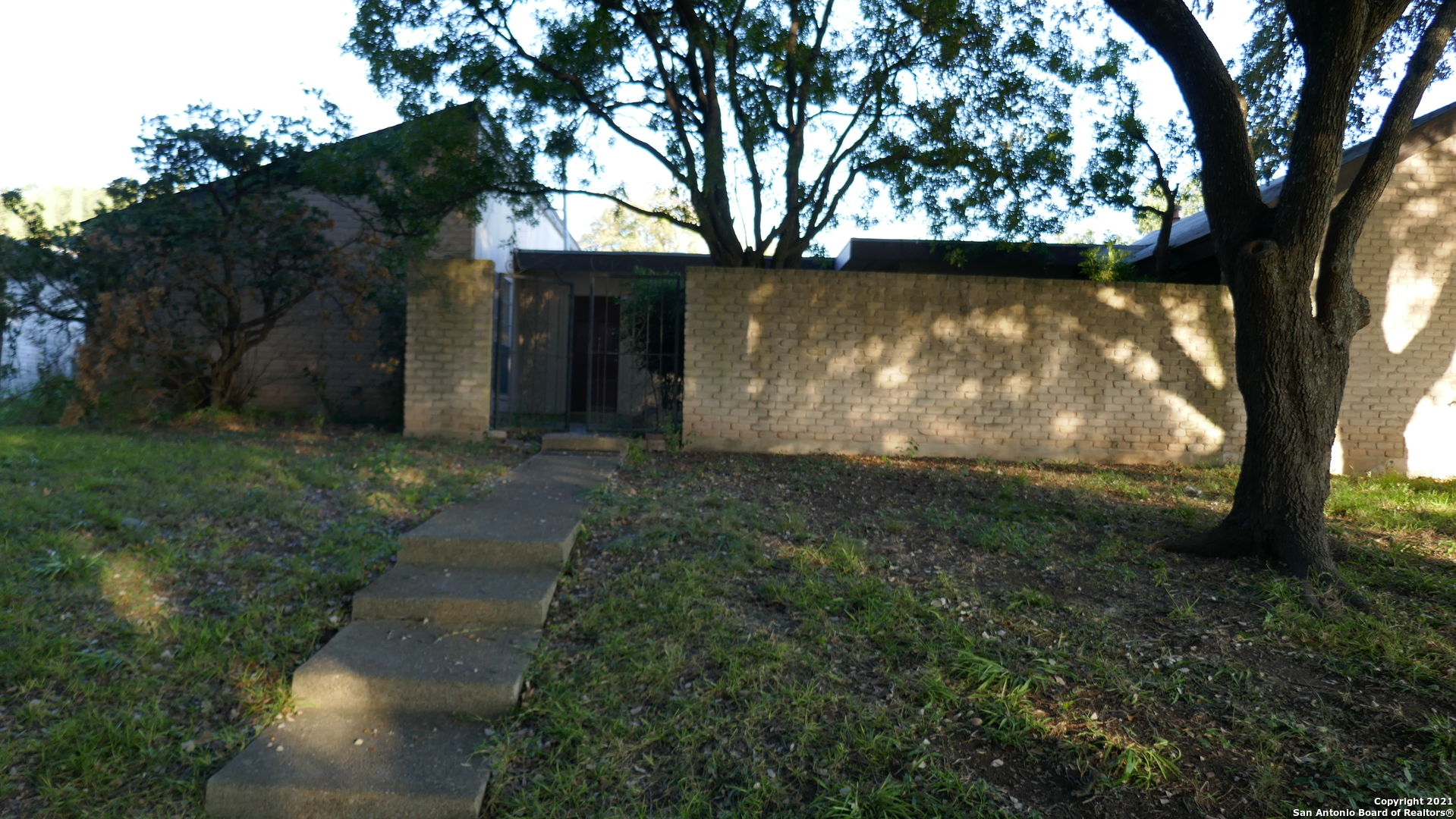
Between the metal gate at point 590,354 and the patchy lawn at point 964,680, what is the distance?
167 inches

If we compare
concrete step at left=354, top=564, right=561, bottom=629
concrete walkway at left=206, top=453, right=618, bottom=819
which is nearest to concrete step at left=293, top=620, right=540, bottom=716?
concrete walkway at left=206, top=453, right=618, bottom=819

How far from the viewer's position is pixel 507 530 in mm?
4699

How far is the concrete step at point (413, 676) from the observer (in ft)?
10.4

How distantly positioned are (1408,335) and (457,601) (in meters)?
10.1

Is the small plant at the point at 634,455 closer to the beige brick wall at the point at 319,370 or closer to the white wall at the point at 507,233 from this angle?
the white wall at the point at 507,233

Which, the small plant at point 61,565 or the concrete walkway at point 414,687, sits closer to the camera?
the concrete walkway at point 414,687

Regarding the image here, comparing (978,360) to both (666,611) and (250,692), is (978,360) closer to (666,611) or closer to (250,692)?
(666,611)

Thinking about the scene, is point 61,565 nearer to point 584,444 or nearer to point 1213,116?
point 584,444

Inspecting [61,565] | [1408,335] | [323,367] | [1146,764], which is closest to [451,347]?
[323,367]

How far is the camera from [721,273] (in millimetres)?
8609

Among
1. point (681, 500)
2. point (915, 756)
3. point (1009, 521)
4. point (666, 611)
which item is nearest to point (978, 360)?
A: point (1009, 521)

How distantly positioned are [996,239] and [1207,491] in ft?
12.5

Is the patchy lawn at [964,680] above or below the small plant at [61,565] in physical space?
below

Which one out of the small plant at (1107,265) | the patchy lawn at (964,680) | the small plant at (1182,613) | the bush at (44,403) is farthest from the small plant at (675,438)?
the bush at (44,403)
